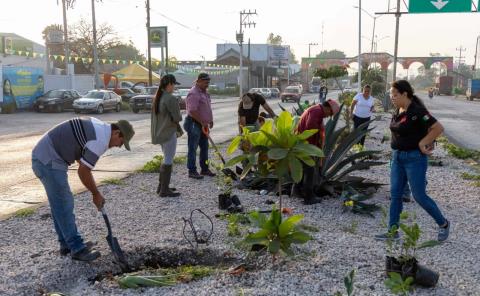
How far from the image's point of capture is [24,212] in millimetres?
6211

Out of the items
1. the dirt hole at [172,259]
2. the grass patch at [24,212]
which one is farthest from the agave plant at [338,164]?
the grass patch at [24,212]

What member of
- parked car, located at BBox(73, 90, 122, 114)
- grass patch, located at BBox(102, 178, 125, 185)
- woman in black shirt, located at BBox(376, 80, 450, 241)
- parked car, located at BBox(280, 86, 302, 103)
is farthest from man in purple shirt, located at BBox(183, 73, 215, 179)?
parked car, located at BBox(280, 86, 302, 103)

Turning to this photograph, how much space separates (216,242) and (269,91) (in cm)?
5180

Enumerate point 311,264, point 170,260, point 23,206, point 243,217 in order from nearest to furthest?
point 311,264 < point 170,260 < point 243,217 < point 23,206

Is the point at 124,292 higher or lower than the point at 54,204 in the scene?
lower

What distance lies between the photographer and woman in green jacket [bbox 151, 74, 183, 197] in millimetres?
6891

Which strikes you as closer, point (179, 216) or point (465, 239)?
point (465, 239)

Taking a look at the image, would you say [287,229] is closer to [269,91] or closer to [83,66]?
[269,91]

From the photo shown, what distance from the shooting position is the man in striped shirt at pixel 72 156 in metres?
4.05

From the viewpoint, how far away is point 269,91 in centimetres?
5612

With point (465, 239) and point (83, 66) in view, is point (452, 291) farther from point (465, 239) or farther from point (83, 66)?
point (83, 66)

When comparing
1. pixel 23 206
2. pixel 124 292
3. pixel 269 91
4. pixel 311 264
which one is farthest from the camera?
pixel 269 91

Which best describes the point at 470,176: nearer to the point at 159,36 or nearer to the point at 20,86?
the point at 20,86

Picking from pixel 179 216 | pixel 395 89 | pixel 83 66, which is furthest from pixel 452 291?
pixel 83 66
